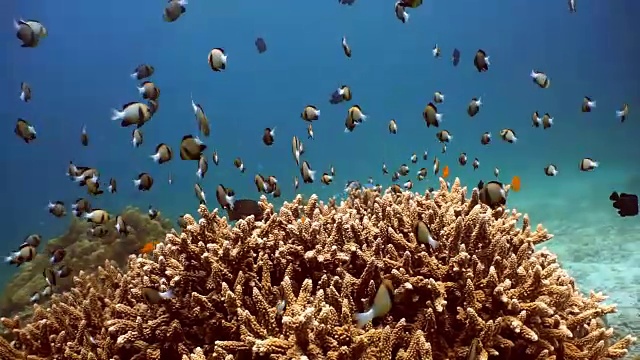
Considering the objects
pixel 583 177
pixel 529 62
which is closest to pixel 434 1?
pixel 529 62

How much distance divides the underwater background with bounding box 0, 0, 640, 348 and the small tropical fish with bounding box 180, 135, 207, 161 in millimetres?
32497

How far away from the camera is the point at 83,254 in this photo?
12.1 meters

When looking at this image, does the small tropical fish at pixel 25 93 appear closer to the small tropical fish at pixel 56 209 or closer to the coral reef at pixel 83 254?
the small tropical fish at pixel 56 209

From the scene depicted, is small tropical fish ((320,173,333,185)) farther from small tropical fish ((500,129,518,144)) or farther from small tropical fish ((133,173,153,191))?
small tropical fish ((500,129,518,144))

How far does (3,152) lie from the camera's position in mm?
98312

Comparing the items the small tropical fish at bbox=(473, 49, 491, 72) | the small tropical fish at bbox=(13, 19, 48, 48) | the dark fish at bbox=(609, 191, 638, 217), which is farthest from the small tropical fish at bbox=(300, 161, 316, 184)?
the small tropical fish at bbox=(13, 19, 48, 48)

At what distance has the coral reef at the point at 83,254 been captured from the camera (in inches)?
453

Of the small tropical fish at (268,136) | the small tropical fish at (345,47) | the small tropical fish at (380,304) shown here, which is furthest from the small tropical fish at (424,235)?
the small tropical fish at (345,47)

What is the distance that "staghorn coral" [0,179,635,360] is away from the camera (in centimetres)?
310

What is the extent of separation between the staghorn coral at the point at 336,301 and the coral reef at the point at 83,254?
7.71 m

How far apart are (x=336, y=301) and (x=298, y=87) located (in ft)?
451

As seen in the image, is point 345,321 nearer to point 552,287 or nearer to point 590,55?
point 552,287

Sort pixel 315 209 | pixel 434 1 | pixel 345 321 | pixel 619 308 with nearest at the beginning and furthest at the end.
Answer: pixel 345 321 < pixel 315 209 < pixel 619 308 < pixel 434 1

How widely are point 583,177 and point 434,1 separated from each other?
95257 mm
